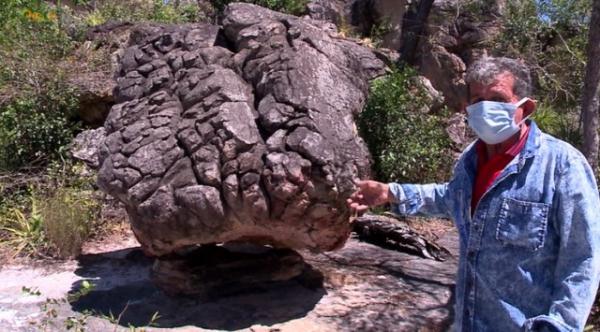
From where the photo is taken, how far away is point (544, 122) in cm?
853

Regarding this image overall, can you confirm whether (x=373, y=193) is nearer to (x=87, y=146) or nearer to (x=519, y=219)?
(x=519, y=219)

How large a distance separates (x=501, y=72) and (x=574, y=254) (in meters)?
0.62

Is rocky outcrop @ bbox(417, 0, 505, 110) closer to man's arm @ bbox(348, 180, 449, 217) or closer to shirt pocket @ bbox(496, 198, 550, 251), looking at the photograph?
man's arm @ bbox(348, 180, 449, 217)

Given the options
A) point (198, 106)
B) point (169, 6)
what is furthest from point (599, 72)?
point (169, 6)

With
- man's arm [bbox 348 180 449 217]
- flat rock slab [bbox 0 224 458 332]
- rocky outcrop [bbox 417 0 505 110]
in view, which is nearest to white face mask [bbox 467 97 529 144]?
man's arm [bbox 348 180 449 217]

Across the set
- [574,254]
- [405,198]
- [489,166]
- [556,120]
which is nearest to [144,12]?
[556,120]

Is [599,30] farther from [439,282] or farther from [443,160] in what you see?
[443,160]

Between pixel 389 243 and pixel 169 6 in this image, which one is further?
pixel 169 6

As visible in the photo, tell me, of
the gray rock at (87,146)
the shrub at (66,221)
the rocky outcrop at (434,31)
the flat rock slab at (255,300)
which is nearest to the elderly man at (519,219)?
the flat rock slab at (255,300)

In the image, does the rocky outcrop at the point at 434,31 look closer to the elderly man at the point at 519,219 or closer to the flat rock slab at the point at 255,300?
the flat rock slab at the point at 255,300

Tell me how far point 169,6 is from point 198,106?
24.7 feet

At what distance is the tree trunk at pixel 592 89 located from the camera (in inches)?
205

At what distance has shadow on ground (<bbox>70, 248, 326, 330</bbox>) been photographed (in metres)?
4.32

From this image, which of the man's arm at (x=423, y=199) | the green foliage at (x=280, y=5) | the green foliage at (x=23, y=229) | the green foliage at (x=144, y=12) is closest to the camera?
the man's arm at (x=423, y=199)
